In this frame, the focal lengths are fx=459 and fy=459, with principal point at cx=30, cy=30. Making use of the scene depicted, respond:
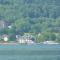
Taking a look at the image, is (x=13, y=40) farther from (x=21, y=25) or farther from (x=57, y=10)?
(x=57, y=10)

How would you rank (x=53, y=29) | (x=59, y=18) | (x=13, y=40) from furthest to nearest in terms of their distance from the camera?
(x=59, y=18) → (x=53, y=29) → (x=13, y=40)

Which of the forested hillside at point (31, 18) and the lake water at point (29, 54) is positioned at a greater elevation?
the forested hillside at point (31, 18)

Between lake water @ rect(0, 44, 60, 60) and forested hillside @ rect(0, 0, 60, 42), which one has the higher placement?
forested hillside @ rect(0, 0, 60, 42)

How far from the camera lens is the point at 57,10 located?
78062 mm

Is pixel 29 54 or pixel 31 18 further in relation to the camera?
pixel 31 18

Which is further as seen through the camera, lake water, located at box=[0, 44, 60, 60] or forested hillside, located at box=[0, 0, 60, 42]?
forested hillside, located at box=[0, 0, 60, 42]

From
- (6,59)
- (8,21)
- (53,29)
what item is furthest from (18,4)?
(6,59)

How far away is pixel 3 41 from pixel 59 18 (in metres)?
14.9

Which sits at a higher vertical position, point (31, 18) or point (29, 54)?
point (31, 18)

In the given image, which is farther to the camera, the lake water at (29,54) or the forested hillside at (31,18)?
the forested hillside at (31,18)

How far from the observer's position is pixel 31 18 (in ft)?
244

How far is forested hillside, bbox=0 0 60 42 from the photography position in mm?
66875

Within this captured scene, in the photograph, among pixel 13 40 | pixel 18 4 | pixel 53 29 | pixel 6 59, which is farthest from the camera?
pixel 18 4

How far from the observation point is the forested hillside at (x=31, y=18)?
219 feet
